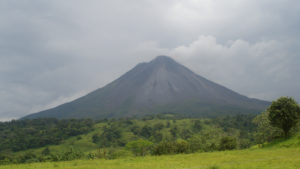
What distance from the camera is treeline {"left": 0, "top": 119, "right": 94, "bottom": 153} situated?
89312mm

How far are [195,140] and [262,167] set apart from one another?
3976 centimetres

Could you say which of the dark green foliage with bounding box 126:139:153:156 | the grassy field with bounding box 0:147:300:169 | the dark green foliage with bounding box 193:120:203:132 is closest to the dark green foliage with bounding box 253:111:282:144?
the grassy field with bounding box 0:147:300:169

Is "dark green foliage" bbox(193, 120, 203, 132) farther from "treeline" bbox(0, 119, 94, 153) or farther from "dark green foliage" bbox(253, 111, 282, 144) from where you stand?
"dark green foliage" bbox(253, 111, 282, 144)

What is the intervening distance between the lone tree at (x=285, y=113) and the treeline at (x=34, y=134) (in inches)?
3199

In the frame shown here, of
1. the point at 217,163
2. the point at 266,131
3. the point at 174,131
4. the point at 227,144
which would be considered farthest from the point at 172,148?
the point at 174,131

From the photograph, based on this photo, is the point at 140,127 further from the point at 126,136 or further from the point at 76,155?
the point at 76,155

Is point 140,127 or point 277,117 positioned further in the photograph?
point 140,127

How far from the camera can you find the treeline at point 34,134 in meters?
89.3

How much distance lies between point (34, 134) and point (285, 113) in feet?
330

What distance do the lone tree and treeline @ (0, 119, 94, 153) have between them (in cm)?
8127

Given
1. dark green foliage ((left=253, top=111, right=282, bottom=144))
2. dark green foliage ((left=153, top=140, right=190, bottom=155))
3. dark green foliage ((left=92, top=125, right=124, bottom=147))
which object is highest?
dark green foliage ((left=253, top=111, right=282, bottom=144))

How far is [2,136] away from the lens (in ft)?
352

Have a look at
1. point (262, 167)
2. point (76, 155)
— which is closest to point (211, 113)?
point (76, 155)

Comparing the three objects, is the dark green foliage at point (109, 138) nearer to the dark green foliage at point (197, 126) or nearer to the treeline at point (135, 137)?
A: the treeline at point (135, 137)
